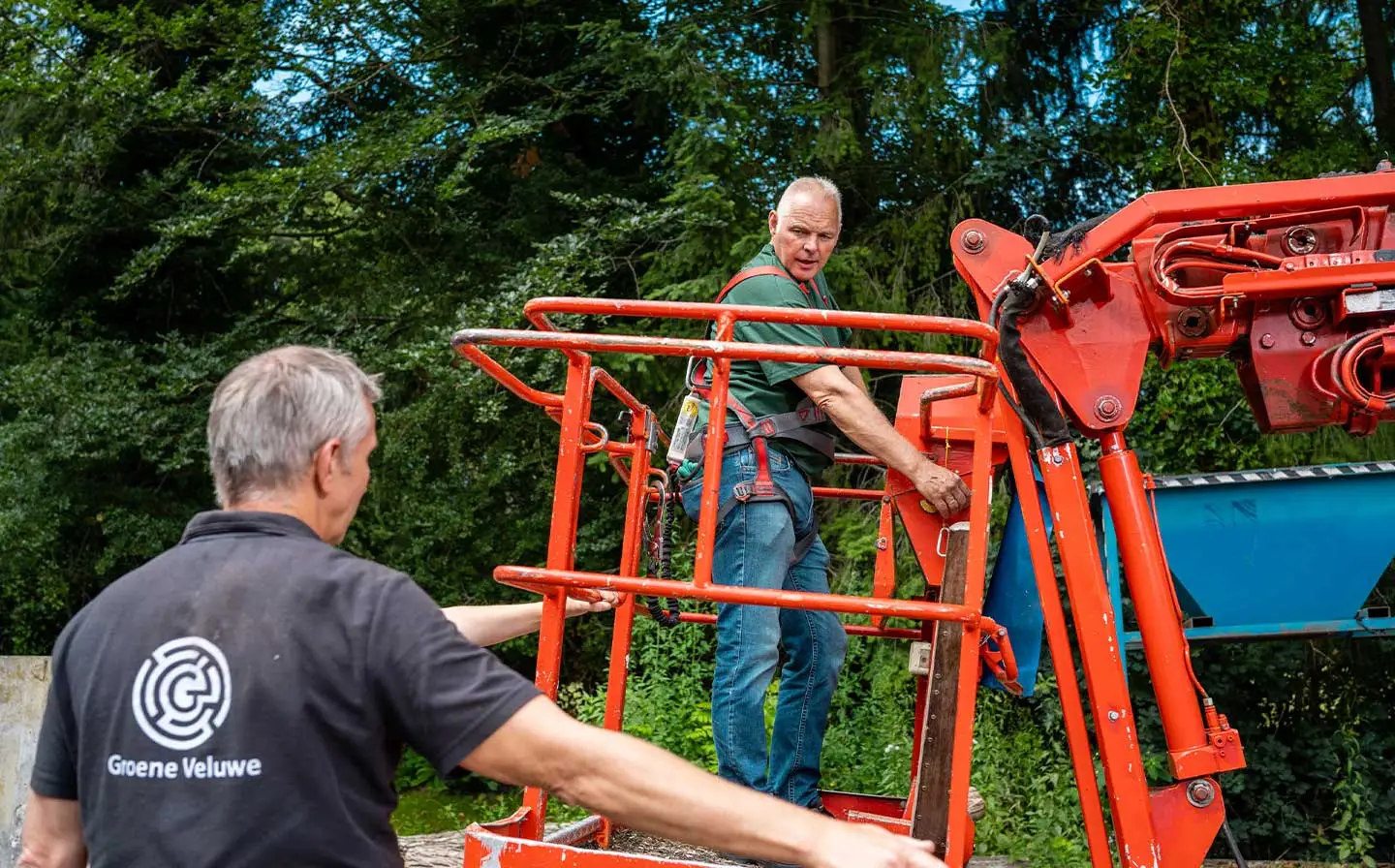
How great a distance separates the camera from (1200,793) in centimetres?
338

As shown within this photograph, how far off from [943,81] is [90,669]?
24.4 ft

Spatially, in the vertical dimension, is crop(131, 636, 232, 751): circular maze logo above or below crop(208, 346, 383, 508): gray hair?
below

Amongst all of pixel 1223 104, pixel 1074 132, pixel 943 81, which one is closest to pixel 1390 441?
pixel 1223 104

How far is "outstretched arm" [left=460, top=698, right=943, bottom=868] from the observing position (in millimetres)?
1686

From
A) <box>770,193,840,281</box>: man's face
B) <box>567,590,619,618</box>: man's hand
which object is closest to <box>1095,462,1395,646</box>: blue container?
<box>770,193,840,281</box>: man's face

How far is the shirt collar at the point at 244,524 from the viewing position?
185 centimetres

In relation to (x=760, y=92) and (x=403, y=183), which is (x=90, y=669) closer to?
(x=760, y=92)

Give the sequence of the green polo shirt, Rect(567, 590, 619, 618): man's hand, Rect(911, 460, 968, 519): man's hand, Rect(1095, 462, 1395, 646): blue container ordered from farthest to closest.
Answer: Rect(1095, 462, 1395, 646): blue container
the green polo shirt
Rect(911, 460, 968, 519): man's hand
Rect(567, 590, 619, 618): man's hand

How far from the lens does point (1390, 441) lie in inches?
273

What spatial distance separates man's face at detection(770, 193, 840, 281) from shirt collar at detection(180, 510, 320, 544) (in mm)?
2377

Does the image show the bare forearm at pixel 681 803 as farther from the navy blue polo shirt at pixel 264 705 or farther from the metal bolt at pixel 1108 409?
the metal bolt at pixel 1108 409

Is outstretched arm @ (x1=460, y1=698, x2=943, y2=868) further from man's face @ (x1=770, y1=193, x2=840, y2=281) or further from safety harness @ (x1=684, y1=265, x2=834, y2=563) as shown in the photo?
man's face @ (x1=770, y1=193, x2=840, y2=281)

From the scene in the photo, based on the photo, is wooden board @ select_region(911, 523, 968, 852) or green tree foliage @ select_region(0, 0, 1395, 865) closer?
wooden board @ select_region(911, 523, 968, 852)

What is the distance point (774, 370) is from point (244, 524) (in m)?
2.09
